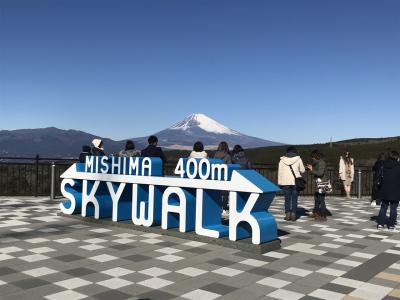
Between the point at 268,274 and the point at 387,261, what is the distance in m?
2.18

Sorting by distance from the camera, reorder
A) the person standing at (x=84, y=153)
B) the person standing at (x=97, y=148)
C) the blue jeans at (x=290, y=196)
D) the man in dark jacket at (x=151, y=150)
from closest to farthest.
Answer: the man in dark jacket at (x=151, y=150)
the blue jeans at (x=290, y=196)
the person standing at (x=97, y=148)
the person standing at (x=84, y=153)

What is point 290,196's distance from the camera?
10.6m

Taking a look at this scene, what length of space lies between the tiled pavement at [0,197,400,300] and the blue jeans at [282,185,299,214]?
1231mm

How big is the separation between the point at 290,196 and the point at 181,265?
5007 millimetres

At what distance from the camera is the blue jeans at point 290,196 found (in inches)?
408

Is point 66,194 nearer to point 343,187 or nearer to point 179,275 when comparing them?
point 179,275

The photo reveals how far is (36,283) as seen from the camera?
519cm

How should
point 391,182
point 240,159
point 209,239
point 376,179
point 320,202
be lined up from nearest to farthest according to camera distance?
point 209,239
point 391,182
point 320,202
point 240,159
point 376,179

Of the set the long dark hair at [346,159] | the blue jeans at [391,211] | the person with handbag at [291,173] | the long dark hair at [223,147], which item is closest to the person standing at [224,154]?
the long dark hair at [223,147]

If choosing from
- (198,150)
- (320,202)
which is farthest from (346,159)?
(198,150)

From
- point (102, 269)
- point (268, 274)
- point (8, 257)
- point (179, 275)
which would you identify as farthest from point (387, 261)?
point (8, 257)

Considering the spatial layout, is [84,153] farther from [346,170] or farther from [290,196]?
[346,170]

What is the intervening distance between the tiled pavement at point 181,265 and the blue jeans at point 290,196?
48.4 inches

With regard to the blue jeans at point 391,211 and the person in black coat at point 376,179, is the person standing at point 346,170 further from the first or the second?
the blue jeans at point 391,211
